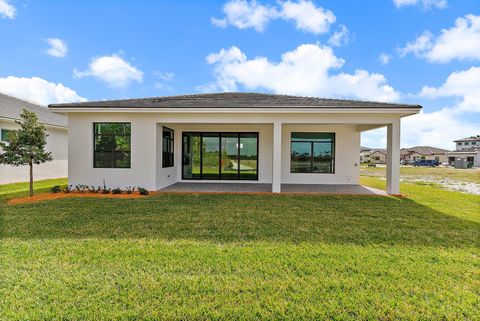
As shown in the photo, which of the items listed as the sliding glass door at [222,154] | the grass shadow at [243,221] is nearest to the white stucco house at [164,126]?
the sliding glass door at [222,154]

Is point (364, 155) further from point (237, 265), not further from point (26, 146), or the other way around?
point (237, 265)

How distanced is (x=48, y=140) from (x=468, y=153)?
76499mm

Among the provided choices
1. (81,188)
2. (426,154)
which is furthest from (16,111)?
(426,154)

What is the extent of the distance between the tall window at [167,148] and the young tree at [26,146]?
4.46 m

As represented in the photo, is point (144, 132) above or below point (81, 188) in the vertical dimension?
above

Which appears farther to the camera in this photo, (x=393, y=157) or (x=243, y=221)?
(x=393, y=157)

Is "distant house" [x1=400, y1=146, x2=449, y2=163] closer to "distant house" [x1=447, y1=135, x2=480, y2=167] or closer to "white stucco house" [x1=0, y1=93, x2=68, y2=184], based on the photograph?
"distant house" [x1=447, y1=135, x2=480, y2=167]

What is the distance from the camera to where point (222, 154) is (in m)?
14.3

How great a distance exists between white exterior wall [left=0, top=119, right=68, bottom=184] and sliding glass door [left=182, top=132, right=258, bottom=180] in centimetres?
876

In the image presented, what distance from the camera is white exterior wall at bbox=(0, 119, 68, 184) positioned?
530 inches

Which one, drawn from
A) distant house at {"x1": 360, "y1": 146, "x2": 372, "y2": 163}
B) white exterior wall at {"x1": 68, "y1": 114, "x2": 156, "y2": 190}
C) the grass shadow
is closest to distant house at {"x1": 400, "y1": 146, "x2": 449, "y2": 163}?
distant house at {"x1": 360, "y1": 146, "x2": 372, "y2": 163}

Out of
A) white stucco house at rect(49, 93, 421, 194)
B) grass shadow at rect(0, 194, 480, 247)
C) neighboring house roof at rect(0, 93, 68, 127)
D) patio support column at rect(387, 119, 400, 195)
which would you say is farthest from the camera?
neighboring house roof at rect(0, 93, 68, 127)

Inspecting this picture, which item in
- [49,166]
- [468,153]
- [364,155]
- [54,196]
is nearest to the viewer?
[54,196]

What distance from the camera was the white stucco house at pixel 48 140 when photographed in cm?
1333
